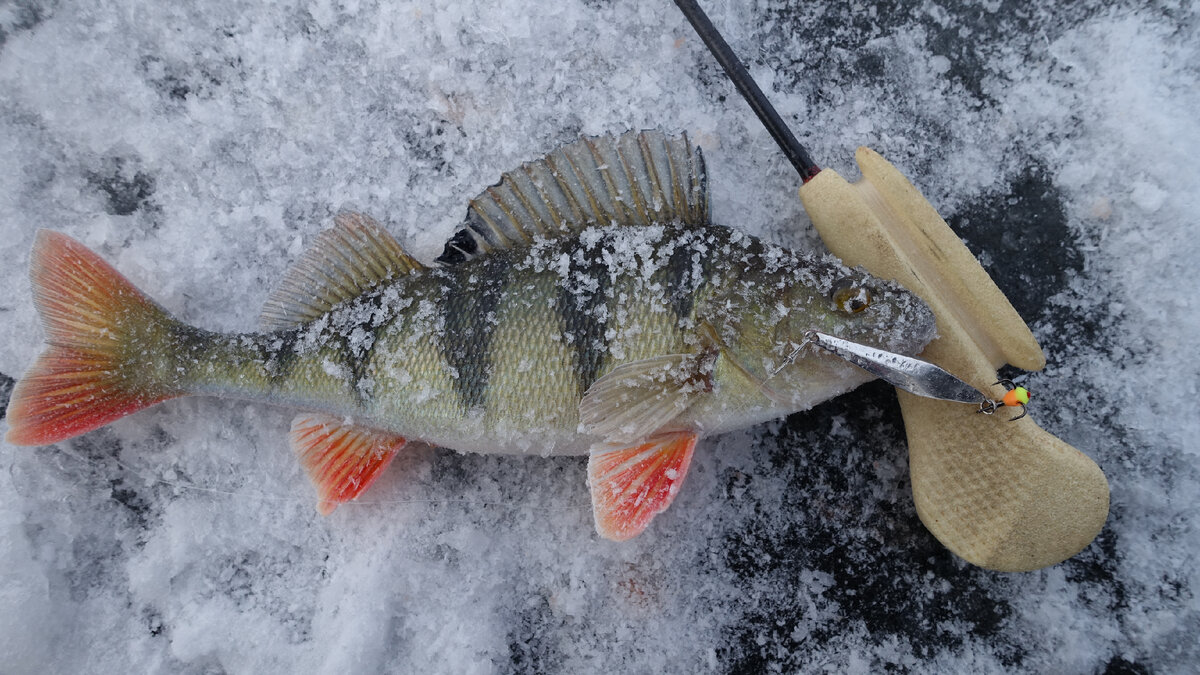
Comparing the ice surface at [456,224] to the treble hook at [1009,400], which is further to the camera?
the ice surface at [456,224]

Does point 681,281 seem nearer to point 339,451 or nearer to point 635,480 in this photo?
point 635,480

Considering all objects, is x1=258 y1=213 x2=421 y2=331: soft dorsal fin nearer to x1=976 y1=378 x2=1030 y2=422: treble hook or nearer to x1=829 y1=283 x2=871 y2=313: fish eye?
x1=829 y1=283 x2=871 y2=313: fish eye

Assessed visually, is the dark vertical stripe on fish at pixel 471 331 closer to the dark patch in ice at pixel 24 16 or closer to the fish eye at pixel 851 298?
the fish eye at pixel 851 298

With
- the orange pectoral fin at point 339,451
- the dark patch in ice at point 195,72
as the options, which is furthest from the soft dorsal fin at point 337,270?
the dark patch in ice at point 195,72

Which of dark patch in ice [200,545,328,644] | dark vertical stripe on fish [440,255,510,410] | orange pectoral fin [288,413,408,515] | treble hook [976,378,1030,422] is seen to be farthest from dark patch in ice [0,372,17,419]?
treble hook [976,378,1030,422]

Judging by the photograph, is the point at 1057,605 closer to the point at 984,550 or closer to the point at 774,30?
the point at 984,550

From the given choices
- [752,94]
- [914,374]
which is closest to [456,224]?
[752,94]

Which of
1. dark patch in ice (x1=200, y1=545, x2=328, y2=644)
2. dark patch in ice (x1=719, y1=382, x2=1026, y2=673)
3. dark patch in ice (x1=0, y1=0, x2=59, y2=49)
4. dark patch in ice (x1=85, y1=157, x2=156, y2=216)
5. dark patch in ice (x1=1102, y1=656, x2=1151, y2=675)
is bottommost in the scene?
dark patch in ice (x1=1102, y1=656, x2=1151, y2=675)
